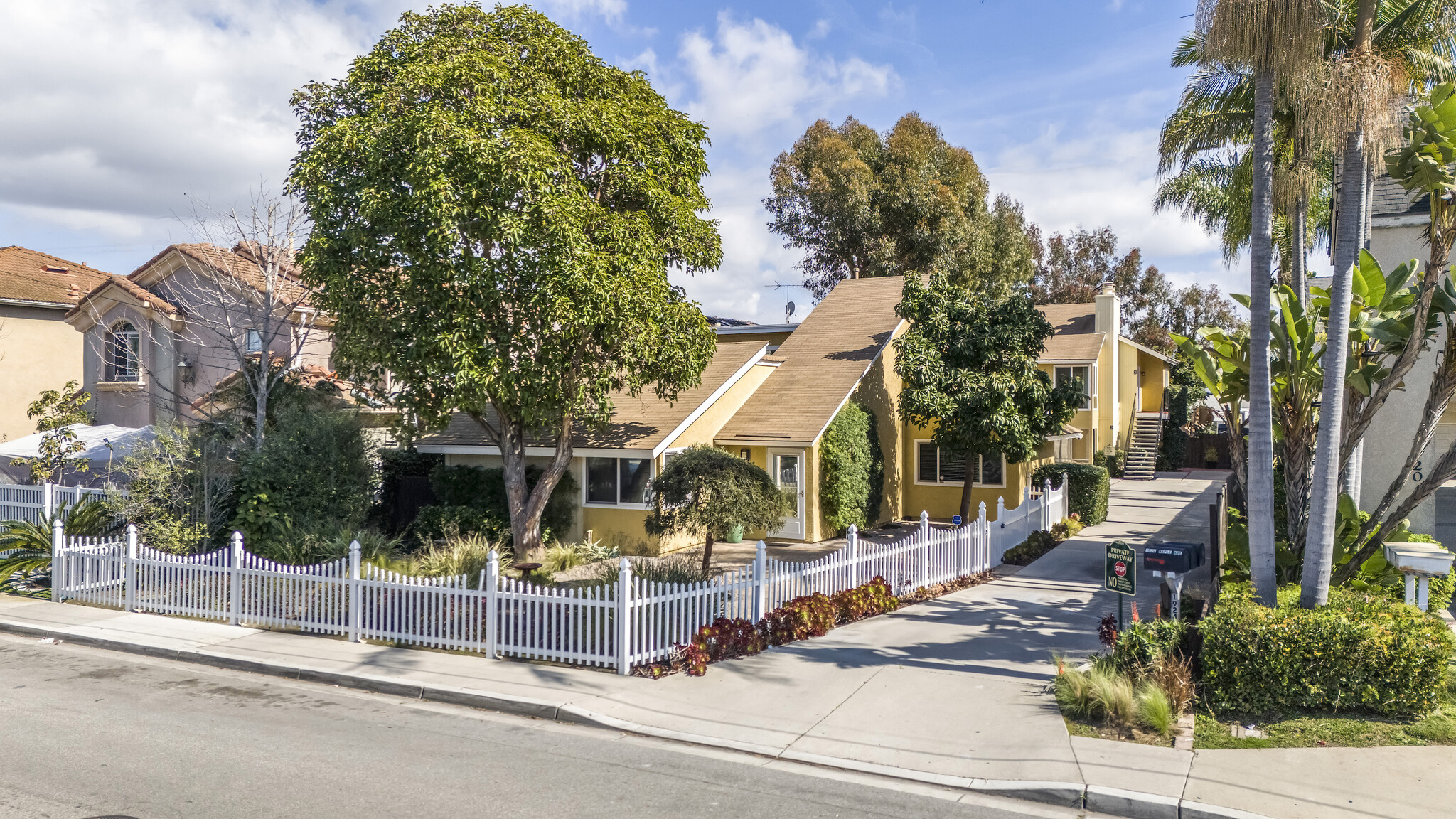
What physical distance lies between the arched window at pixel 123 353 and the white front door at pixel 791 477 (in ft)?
58.5

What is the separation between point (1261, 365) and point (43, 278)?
116 ft

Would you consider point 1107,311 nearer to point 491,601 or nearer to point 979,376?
point 979,376

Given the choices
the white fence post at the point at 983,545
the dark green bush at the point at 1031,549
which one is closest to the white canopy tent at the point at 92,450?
the white fence post at the point at 983,545

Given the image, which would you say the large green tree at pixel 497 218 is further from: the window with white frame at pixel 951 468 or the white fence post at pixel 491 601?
the window with white frame at pixel 951 468

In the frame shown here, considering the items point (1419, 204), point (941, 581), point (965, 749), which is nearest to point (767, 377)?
point (941, 581)

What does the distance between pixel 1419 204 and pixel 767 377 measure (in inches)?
539

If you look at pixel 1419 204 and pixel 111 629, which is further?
pixel 1419 204

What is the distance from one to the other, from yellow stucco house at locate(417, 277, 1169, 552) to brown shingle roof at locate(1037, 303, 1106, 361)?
4.89 meters

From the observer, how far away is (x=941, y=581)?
15617mm

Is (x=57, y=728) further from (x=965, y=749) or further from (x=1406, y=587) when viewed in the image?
(x=1406, y=587)

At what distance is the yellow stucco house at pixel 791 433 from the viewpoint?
65.0 feet

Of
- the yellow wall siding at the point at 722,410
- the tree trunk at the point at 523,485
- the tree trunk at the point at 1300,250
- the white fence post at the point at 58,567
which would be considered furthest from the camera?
the yellow wall siding at the point at 722,410

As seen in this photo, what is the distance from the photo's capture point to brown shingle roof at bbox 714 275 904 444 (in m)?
20.8

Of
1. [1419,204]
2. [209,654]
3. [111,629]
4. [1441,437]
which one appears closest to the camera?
[209,654]
